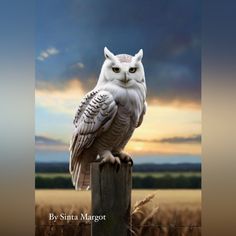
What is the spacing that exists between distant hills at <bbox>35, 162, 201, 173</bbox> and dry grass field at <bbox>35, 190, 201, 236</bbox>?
9 centimetres

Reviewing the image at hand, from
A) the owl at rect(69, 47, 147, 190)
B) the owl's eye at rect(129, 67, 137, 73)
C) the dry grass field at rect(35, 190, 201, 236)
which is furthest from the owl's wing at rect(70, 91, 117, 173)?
the dry grass field at rect(35, 190, 201, 236)

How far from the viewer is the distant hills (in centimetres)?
198

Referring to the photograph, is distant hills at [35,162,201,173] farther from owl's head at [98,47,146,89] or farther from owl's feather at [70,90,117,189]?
owl's head at [98,47,146,89]

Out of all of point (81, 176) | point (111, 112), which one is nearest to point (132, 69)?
point (111, 112)

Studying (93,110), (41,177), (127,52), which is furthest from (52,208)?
(127,52)

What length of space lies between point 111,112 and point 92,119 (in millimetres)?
Answer: 72

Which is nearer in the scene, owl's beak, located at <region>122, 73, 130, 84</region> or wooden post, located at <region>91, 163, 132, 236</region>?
wooden post, located at <region>91, 163, 132, 236</region>

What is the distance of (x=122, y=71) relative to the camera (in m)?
1.74

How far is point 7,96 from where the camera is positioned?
1.96 meters

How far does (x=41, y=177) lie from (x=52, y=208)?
→ 131 millimetres

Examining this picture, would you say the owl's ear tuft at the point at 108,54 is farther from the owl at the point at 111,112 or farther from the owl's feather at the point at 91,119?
the owl's feather at the point at 91,119

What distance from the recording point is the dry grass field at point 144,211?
198 centimetres

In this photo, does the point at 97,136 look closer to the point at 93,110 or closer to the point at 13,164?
the point at 93,110

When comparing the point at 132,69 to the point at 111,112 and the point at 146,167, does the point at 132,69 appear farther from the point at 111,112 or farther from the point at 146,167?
the point at 146,167
